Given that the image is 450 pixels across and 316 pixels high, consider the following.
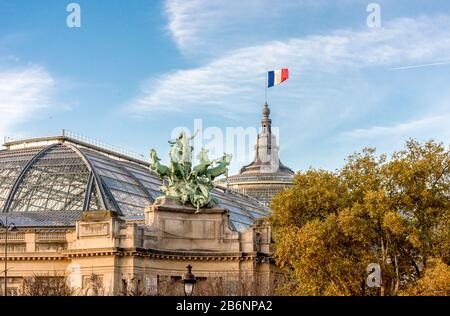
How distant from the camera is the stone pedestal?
79.4 m

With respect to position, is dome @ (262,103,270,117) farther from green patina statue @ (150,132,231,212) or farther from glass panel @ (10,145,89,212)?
green patina statue @ (150,132,231,212)

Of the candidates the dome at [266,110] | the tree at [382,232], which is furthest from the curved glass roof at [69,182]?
the dome at [266,110]

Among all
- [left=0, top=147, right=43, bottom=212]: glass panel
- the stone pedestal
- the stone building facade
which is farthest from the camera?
[left=0, top=147, right=43, bottom=212]: glass panel

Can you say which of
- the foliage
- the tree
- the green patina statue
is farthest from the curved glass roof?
the tree

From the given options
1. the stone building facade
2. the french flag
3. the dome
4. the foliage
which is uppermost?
the dome

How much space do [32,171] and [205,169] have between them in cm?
2346

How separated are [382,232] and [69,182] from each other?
1467 inches

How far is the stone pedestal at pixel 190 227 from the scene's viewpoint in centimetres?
7944

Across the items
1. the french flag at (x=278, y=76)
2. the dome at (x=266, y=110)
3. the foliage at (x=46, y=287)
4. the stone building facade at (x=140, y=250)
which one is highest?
the dome at (x=266, y=110)

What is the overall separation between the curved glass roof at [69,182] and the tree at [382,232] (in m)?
27.0

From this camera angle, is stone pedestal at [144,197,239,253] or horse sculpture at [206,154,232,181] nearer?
stone pedestal at [144,197,239,253]

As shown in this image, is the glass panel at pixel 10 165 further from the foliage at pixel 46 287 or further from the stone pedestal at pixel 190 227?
the foliage at pixel 46 287

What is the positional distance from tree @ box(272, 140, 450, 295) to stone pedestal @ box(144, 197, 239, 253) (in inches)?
456
